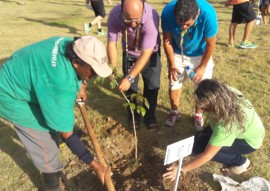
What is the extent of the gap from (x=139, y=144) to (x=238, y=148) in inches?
44.9

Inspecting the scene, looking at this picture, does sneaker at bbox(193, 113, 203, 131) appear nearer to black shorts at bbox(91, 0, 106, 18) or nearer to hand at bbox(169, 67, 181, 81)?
hand at bbox(169, 67, 181, 81)

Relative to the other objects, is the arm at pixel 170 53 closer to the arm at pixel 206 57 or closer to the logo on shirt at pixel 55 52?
the arm at pixel 206 57

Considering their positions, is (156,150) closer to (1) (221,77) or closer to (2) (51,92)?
(2) (51,92)

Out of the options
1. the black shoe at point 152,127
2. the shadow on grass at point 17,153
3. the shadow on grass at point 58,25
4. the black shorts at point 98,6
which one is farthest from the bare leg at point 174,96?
the shadow on grass at point 58,25

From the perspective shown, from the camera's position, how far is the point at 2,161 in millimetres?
3217

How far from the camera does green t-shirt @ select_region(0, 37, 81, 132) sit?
1882 millimetres

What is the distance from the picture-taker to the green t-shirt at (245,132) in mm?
2344

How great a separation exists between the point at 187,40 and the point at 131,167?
1.49 meters

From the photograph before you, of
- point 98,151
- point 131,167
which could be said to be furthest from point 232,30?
point 98,151

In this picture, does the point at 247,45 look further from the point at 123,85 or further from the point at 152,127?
the point at 123,85

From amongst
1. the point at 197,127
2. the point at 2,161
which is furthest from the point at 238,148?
the point at 2,161

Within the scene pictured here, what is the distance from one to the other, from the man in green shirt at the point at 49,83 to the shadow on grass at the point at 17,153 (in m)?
0.77

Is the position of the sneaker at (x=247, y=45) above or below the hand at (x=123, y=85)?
below

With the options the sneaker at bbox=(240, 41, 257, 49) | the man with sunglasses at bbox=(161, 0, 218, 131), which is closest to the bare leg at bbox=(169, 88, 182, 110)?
the man with sunglasses at bbox=(161, 0, 218, 131)
